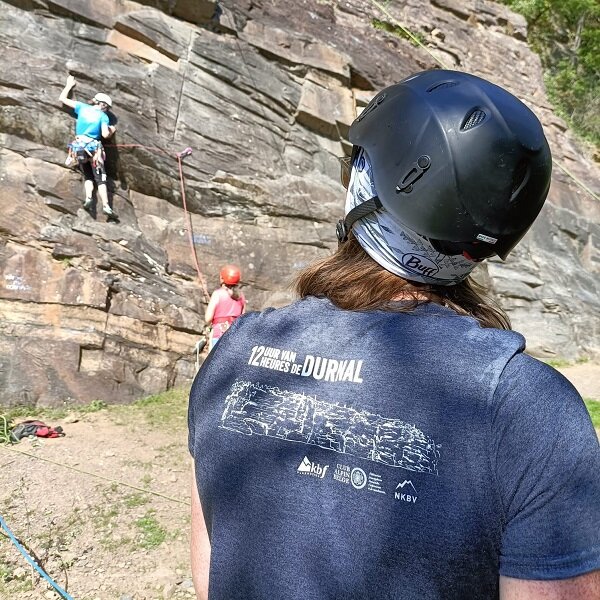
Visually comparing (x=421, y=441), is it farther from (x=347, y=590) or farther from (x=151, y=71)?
(x=151, y=71)

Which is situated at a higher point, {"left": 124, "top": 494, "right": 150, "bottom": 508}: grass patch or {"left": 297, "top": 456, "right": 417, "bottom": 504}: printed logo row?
{"left": 297, "top": 456, "right": 417, "bottom": 504}: printed logo row

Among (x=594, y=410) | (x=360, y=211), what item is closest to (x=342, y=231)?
(x=360, y=211)

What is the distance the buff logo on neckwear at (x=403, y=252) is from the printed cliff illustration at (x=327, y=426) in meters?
0.40

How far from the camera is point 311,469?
1.02 m

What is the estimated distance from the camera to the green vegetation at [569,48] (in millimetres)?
20375

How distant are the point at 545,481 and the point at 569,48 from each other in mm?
26787

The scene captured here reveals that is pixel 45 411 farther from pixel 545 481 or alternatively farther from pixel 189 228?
pixel 545 481

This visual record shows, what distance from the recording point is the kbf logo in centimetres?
124

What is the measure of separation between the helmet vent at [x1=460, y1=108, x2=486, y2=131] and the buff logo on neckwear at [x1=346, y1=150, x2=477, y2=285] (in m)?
0.25

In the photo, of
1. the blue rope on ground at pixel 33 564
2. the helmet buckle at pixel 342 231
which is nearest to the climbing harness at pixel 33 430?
the blue rope on ground at pixel 33 564

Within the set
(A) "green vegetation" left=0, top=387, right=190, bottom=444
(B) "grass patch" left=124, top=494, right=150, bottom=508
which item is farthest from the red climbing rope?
(B) "grass patch" left=124, top=494, right=150, bottom=508

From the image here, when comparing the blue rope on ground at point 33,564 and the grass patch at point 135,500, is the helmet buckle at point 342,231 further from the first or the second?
the grass patch at point 135,500

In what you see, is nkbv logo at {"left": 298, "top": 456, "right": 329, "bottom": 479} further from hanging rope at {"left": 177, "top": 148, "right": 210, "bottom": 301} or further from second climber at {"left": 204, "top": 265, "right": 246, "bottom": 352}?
hanging rope at {"left": 177, "top": 148, "right": 210, "bottom": 301}

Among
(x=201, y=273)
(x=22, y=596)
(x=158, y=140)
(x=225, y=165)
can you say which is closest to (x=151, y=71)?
(x=158, y=140)
